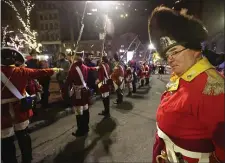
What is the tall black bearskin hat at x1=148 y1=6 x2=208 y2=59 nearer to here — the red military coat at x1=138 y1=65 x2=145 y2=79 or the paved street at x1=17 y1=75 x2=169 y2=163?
the paved street at x1=17 y1=75 x2=169 y2=163

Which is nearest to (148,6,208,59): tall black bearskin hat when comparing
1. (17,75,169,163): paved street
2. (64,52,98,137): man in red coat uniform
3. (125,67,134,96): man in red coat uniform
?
(17,75,169,163): paved street

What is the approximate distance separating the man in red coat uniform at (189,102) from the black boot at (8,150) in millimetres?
3135

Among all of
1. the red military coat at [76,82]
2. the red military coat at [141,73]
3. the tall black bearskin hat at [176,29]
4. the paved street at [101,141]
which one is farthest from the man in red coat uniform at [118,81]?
the tall black bearskin hat at [176,29]

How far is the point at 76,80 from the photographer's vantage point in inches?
246

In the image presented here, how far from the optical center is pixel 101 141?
19.6 ft

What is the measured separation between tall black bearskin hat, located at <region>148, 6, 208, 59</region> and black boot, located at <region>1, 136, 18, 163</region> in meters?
3.38

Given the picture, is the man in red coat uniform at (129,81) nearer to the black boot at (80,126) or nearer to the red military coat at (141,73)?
the red military coat at (141,73)

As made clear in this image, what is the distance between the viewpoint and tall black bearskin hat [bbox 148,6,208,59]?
1.89 m

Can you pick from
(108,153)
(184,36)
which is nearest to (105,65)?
(108,153)

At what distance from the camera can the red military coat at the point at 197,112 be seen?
1.59 m

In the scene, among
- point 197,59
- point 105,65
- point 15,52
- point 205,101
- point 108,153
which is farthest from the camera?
point 105,65

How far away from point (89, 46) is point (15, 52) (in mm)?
47450

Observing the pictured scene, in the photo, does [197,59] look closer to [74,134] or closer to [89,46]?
[74,134]

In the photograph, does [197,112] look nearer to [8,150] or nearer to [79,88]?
[8,150]
